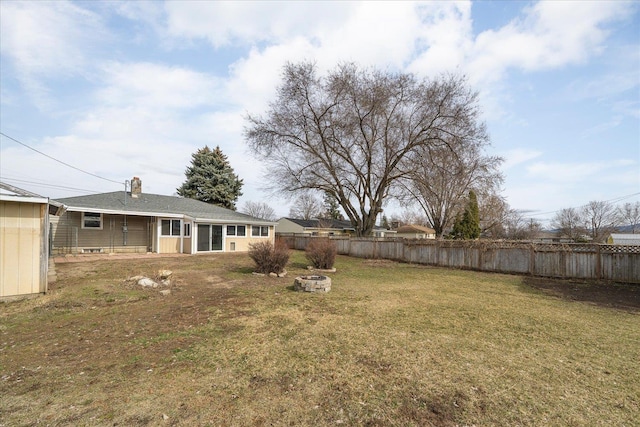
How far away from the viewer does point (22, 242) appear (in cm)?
645

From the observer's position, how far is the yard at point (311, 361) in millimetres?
2721

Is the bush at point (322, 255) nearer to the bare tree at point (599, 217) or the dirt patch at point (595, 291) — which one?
the dirt patch at point (595, 291)

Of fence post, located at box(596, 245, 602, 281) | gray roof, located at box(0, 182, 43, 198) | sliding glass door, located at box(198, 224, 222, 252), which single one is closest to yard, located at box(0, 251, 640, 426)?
gray roof, located at box(0, 182, 43, 198)

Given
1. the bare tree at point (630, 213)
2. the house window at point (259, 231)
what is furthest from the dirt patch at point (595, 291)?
the bare tree at point (630, 213)

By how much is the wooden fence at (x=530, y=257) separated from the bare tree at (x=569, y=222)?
112 feet

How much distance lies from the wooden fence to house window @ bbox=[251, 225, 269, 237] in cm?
930

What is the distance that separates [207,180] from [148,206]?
13565 millimetres

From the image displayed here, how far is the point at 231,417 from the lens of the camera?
2.62 meters

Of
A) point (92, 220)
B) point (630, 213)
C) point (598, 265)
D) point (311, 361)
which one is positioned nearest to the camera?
point (311, 361)

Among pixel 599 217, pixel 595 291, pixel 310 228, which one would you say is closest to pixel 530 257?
pixel 595 291

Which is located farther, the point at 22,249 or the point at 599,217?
the point at 599,217

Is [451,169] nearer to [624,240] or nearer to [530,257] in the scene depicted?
[530,257]

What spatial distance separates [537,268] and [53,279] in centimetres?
1723

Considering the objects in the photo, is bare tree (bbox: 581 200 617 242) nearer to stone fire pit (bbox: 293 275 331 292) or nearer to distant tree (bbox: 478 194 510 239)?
distant tree (bbox: 478 194 510 239)
